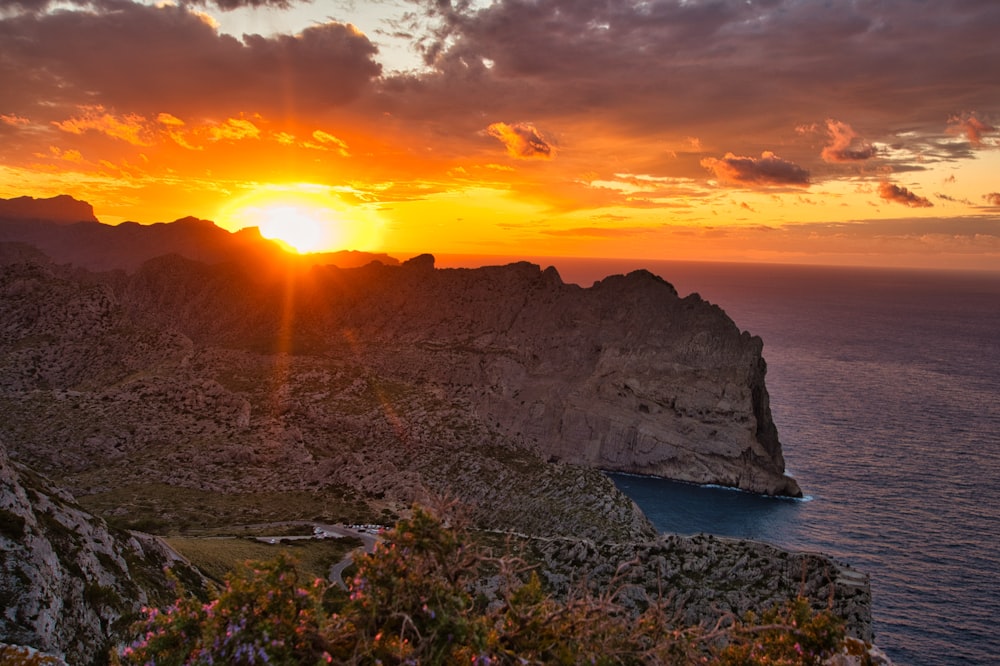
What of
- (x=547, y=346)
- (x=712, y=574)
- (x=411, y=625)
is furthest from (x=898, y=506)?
(x=411, y=625)

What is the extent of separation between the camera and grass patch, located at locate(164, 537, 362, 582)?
42.4 m

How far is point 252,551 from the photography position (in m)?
49.7

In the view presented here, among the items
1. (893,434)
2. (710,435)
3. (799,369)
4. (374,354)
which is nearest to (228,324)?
(374,354)

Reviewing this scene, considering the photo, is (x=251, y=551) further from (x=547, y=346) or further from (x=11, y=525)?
(x=547, y=346)

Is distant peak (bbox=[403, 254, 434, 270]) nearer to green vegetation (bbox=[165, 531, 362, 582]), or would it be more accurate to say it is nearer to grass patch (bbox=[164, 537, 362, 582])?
grass patch (bbox=[164, 537, 362, 582])

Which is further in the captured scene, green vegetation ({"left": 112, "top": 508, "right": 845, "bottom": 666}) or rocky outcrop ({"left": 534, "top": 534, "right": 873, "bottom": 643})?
rocky outcrop ({"left": 534, "top": 534, "right": 873, "bottom": 643})

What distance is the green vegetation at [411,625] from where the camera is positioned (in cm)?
1089

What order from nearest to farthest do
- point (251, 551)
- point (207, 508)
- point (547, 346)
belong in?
point (251, 551)
point (207, 508)
point (547, 346)

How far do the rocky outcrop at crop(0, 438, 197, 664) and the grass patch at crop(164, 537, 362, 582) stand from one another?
13423 mm

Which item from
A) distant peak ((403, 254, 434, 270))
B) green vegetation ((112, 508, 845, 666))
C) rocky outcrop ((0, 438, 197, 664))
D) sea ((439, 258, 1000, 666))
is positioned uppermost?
distant peak ((403, 254, 434, 270))

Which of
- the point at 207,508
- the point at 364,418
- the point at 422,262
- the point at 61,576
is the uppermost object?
the point at 422,262

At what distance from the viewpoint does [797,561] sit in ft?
139

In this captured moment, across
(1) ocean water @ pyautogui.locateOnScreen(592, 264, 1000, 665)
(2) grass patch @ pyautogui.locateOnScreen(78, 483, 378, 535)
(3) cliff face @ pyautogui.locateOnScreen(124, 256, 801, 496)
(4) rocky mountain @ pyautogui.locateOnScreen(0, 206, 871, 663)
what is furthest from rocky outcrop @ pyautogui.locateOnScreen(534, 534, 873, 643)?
(3) cliff face @ pyautogui.locateOnScreen(124, 256, 801, 496)

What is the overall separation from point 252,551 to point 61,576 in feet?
101
